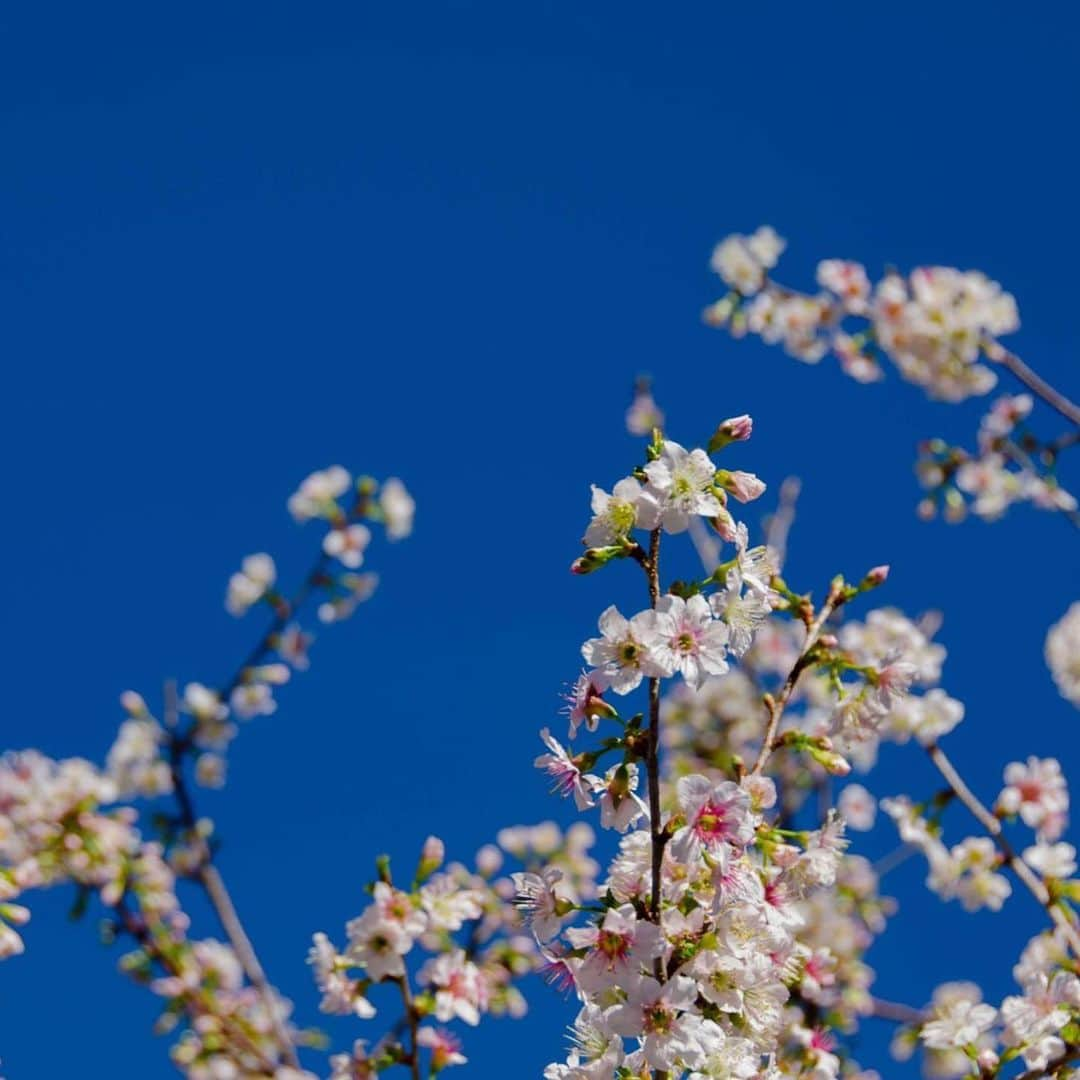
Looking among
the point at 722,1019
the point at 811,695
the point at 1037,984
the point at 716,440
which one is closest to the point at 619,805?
the point at 722,1019

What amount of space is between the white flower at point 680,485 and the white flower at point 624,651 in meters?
0.18

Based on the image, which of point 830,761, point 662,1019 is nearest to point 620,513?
point 830,761

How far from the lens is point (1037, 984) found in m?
2.79

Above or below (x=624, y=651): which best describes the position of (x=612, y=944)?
below

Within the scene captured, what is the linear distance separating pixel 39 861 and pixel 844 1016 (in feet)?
11.5

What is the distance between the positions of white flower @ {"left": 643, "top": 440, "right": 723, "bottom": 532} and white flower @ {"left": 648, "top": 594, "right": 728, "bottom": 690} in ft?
0.46

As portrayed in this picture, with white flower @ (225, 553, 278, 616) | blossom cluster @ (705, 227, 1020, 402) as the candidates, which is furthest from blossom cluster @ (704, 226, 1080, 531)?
white flower @ (225, 553, 278, 616)

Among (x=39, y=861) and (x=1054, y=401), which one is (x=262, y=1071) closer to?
(x=39, y=861)

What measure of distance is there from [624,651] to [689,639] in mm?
116

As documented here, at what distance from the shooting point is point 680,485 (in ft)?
6.82

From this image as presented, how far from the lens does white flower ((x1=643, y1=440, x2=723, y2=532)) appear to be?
2066 mm

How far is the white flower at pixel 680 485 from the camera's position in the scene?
81.4 inches

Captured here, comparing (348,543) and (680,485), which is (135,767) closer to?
(348,543)

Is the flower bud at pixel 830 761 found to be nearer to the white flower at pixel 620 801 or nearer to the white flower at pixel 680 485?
the white flower at pixel 620 801
